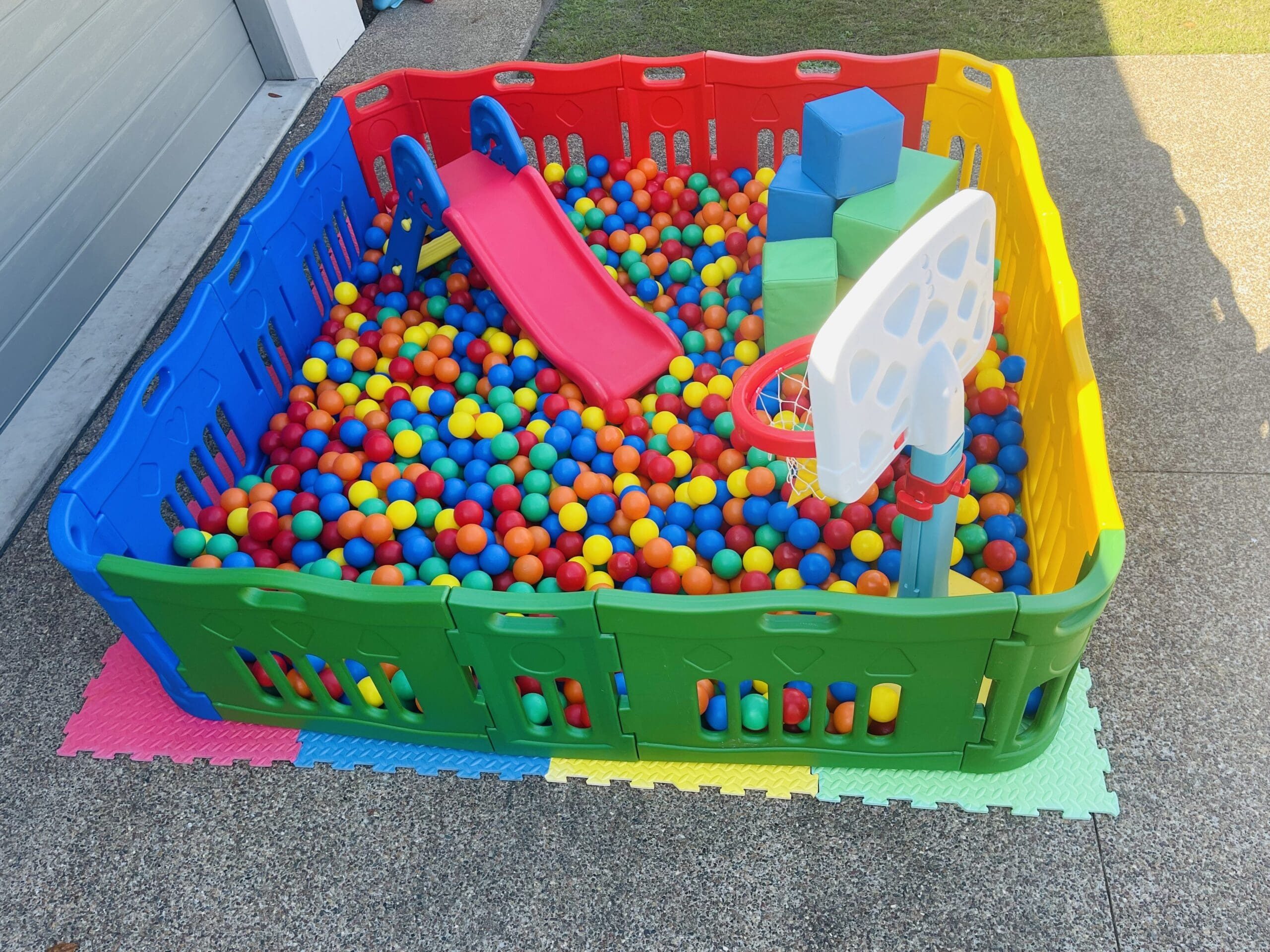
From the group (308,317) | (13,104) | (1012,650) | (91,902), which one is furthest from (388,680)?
(13,104)

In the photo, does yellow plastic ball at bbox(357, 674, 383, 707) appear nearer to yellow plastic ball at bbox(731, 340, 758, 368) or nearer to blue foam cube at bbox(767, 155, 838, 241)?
yellow plastic ball at bbox(731, 340, 758, 368)

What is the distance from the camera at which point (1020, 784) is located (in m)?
1.72

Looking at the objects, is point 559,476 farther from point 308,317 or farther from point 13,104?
point 13,104

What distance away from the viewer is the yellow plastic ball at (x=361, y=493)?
225 cm

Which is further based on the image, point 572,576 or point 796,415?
point 572,576

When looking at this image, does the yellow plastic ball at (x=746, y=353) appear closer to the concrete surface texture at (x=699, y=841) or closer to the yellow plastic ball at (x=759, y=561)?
the yellow plastic ball at (x=759, y=561)

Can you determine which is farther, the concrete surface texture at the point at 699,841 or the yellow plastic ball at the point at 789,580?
the yellow plastic ball at the point at 789,580

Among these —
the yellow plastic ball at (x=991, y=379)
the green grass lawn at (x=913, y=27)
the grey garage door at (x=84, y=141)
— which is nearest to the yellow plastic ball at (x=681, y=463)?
the yellow plastic ball at (x=991, y=379)

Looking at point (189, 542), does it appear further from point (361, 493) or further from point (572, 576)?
point (572, 576)

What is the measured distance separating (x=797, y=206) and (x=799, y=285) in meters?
0.29

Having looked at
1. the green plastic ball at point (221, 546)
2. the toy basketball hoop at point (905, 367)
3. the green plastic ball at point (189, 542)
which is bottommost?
the green plastic ball at point (221, 546)

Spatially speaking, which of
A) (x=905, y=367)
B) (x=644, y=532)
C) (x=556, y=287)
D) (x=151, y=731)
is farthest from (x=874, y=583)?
(x=151, y=731)

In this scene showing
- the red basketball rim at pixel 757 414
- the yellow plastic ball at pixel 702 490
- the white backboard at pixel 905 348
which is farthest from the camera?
the yellow plastic ball at pixel 702 490

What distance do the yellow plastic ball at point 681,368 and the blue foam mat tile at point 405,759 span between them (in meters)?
1.03
